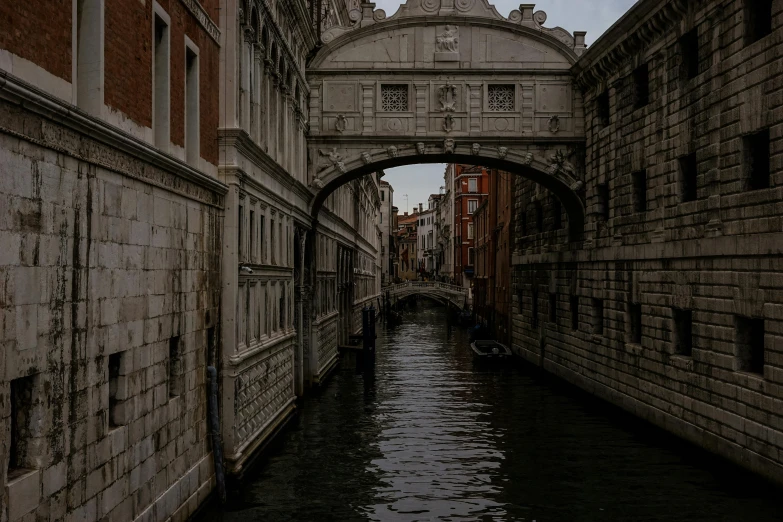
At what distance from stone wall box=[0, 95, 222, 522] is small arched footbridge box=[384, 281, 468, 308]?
52.0 metres

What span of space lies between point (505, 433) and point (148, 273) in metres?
10.8

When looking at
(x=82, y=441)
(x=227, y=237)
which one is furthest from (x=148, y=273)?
(x=227, y=237)

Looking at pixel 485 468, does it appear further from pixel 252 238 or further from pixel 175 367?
pixel 175 367

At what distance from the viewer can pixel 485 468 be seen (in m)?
15.0

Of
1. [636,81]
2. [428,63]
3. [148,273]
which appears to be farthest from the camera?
[428,63]

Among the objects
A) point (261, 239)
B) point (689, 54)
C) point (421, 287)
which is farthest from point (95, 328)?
point (421, 287)

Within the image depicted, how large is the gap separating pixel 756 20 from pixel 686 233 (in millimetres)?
4034

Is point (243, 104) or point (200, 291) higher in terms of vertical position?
point (243, 104)

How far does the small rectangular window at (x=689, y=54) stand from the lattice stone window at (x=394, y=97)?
8.07 meters

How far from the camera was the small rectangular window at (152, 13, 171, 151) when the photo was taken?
10203 mm

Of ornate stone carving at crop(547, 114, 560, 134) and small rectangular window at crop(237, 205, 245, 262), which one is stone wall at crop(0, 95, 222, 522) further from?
ornate stone carving at crop(547, 114, 560, 134)

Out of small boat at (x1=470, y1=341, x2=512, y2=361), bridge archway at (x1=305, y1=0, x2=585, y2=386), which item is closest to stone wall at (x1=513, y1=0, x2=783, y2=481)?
bridge archway at (x1=305, y1=0, x2=585, y2=386)

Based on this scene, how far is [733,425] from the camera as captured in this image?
14.3 meters

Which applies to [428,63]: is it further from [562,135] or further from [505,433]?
[505,433]
